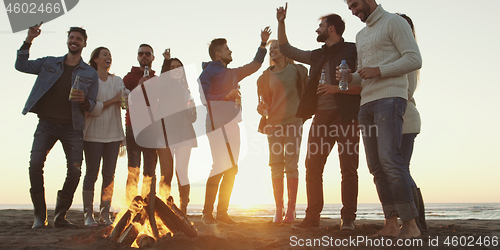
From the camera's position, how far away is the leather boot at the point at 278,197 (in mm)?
5137

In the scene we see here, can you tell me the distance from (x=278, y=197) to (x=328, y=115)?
1.54 m

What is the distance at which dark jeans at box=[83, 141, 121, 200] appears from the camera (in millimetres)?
4934

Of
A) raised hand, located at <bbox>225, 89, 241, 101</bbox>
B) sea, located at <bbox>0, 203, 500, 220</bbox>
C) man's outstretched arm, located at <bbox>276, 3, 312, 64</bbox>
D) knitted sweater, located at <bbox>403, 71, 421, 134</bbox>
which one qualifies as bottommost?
sea, located at <bbox>0, 203, 500, 220</bbox>

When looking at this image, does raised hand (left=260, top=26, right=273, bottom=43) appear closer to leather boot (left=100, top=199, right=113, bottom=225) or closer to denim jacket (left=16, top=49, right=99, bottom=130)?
denim jacket (left=16, top=49, right=99, bottom=130)

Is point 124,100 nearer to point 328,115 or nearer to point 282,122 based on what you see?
point 282,122

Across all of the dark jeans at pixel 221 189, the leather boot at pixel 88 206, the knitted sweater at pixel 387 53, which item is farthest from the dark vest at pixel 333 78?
the leather boot at pixel 88 206

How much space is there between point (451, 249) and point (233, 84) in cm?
340

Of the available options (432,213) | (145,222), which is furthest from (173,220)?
(432,213)

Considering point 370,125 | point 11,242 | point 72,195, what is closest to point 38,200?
point 72,195

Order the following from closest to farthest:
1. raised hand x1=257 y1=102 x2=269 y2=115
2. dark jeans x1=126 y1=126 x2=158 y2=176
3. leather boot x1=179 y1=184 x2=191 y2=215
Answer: raised hand x1=257 y1=102 x2=269 y2=115, dark jeans x1=126 y1=126 x2=158 y2=176, leather boot x1=179 y1=184 x2=191 y2=215

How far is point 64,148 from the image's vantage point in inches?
181

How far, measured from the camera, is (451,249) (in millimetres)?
2756

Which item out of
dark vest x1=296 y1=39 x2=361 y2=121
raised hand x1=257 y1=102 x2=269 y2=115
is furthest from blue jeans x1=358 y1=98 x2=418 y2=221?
raised hand x1=257 y1=102 x2=269 y2=115

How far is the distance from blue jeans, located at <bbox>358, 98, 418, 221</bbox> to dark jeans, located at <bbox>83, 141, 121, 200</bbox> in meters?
3.38
